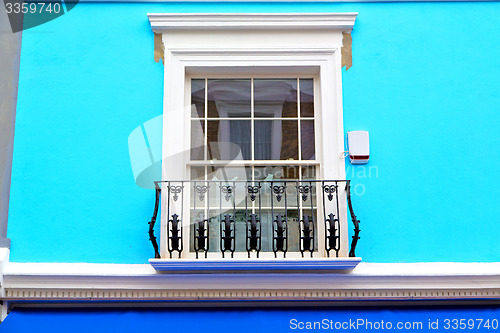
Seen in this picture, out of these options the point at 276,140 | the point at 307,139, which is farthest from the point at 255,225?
the point at 307,139

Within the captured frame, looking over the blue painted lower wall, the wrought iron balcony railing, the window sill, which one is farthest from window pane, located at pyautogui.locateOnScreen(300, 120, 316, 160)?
the blue painted lower wall

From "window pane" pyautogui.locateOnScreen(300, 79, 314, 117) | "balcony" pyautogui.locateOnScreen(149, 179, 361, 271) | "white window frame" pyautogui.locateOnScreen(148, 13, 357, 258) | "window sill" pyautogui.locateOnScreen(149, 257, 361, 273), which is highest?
"white window frame" pyautogui.locateOnScreen(148, 13, 357, 258)

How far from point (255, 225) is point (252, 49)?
5.54 feet

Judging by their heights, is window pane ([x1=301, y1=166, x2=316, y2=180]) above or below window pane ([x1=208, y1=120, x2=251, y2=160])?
below

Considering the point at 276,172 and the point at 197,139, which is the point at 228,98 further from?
the point at 276,172

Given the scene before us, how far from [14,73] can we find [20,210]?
1318mm

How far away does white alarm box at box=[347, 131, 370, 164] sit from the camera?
15.2 feet

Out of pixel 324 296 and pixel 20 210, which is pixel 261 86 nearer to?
pixel 324 296

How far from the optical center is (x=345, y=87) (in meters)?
4.84

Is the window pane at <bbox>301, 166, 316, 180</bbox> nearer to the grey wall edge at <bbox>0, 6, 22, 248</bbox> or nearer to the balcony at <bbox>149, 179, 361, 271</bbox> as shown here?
the balcony at <bbox>149, 179, 361, 271</bbox>

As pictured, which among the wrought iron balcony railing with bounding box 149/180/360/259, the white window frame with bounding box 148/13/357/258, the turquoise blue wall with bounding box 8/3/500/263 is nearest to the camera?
the wrought iron balcony railing with bounding box 149/180/360/259

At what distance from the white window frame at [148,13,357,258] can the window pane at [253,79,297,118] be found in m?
0.15

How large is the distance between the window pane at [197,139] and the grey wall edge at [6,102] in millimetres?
1667

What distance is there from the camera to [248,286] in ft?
14.4
